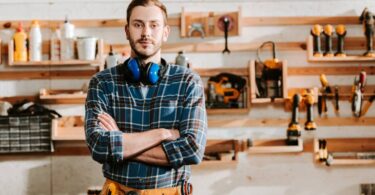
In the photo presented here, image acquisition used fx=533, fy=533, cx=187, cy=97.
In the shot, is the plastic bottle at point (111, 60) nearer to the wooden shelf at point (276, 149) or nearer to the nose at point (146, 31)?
the wooden shelf at point (276, 149)

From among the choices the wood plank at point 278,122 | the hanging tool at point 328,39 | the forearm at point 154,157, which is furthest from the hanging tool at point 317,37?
the forearm at point 154,157

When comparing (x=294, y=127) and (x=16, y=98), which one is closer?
(x=294, y=127)

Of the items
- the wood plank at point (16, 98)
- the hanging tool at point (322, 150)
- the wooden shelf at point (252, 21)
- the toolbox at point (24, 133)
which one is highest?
the wooden shelf at point (252, 21)

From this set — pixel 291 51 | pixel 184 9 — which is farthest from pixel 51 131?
pixel 291 51

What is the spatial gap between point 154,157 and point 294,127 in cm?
233

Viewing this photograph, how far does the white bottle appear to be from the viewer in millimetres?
4301

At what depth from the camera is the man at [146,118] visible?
6.96 feet

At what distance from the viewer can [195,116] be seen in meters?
2.24

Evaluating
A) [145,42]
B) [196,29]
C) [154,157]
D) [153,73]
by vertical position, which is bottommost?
[154,157]

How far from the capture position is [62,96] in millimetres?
4219

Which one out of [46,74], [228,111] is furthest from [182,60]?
[46,74]

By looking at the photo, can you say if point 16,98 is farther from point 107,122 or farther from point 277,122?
point 107,122

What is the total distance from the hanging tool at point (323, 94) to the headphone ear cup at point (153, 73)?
2447mm

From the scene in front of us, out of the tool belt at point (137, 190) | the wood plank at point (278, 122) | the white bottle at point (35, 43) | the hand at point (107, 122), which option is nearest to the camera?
the tool belt at point (137, 190)
